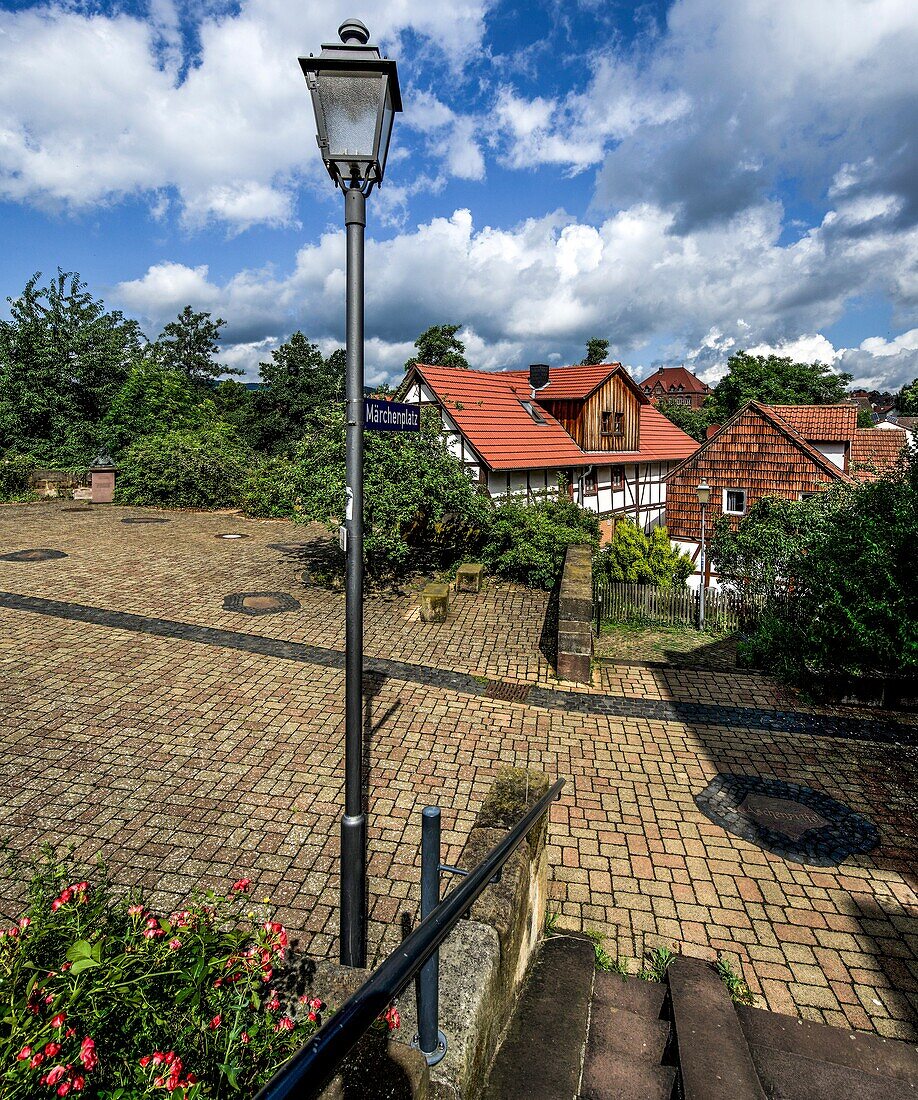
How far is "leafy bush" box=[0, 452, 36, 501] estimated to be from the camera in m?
21.9

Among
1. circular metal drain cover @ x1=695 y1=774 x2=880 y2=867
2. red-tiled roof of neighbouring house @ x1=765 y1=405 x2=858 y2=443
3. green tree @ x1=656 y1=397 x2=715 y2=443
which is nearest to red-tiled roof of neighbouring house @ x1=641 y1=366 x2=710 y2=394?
green tree @ x1=656 y1=397 x2=715 y2=443

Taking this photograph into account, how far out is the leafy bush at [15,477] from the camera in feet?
72.0

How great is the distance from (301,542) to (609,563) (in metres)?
8.24

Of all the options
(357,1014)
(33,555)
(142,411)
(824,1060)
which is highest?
(142,411)

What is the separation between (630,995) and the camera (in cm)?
373

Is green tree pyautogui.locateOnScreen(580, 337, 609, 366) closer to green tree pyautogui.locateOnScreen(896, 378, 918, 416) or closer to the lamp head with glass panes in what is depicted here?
green tree pyautogui.locateOnScreen(896, 378, 918, 416)

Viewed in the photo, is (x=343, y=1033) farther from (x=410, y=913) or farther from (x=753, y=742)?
(x=753, y=742)

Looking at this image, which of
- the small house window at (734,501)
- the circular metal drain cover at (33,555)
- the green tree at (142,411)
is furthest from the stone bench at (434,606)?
the green tree at (142,411)

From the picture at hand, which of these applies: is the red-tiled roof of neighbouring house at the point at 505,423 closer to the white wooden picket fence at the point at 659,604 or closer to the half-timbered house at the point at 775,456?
the half-timbered house at the point at 775,456

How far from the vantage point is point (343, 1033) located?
1.15 meters

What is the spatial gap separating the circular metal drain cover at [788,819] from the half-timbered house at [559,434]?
38.1ft

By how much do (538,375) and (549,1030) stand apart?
72.7 feet

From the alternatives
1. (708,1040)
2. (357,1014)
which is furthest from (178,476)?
(357,1014)

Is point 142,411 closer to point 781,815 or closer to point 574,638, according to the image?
point 574,638
